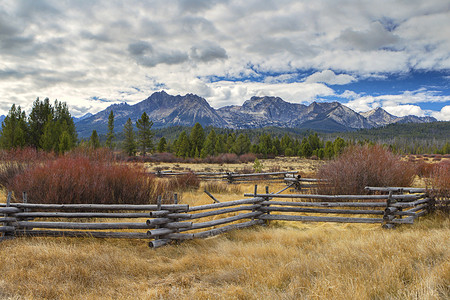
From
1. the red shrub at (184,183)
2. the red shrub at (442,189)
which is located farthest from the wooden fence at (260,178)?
the red shrub at (442,189)

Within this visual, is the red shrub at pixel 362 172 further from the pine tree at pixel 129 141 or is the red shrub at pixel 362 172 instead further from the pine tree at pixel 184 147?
the pine tree at pixel 129 141

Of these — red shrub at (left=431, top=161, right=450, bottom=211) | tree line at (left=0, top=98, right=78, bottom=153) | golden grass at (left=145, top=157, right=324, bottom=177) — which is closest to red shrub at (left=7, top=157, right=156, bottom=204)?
red shrub at (left=431, top=161, right=450, bottom=211)

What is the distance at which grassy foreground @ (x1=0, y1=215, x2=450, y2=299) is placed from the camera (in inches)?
127

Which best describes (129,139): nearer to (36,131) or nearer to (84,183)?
(36,131)

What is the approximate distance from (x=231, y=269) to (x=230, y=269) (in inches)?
0.7

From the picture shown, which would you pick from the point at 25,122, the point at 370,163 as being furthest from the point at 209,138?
the point at 370,163

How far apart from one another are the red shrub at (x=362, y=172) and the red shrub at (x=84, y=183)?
282 inches

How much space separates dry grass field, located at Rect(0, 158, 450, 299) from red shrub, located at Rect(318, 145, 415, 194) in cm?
460

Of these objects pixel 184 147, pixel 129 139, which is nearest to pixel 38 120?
pixel 129 139

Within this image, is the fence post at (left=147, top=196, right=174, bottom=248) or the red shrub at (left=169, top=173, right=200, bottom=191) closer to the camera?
the fence post at (left=147, top=196, right=174, bottom=248)

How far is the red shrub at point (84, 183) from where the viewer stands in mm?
7363

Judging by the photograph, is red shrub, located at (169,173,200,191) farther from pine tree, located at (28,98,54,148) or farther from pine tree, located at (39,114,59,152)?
pine tree, located at (28,98,54,148)

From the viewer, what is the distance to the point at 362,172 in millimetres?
9812

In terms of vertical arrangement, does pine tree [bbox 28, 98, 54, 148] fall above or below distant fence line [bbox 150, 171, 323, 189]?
above
